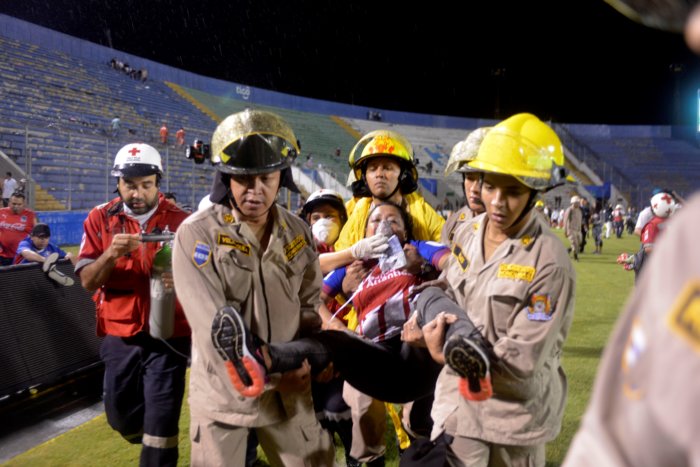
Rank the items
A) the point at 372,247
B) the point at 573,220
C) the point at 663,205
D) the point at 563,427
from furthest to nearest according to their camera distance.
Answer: the point at 573,220 → the point at 663,205 → the point at 563,427 → the point at 372,247

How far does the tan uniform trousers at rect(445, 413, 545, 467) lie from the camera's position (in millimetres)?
2391

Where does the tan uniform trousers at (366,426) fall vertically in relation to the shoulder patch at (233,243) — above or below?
below

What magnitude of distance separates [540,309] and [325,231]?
215cm

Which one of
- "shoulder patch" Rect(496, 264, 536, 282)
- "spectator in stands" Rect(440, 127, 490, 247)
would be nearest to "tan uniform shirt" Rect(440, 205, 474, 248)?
"spectator in stands" Rect(440, 127, 490, 247)

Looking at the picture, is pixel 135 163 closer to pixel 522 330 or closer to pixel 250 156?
pixel 250 156

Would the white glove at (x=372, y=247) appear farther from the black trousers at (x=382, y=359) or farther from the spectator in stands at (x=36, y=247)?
the spectator in stands at (x=36, y=247)

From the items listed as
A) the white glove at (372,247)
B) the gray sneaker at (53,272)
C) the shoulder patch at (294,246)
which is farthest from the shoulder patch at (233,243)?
the gray sneaker at (53,272)

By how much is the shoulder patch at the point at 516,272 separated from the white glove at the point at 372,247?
0.88 metres

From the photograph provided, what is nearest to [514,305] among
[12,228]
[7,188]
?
[12,228]

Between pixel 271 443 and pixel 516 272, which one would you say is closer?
pixel 516 272

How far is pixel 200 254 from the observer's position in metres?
2.32

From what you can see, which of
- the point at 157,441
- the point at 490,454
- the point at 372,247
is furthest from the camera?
the point at 157,441

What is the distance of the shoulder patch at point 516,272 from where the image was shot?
2.28m

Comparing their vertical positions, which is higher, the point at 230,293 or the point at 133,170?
the point at 133,170
